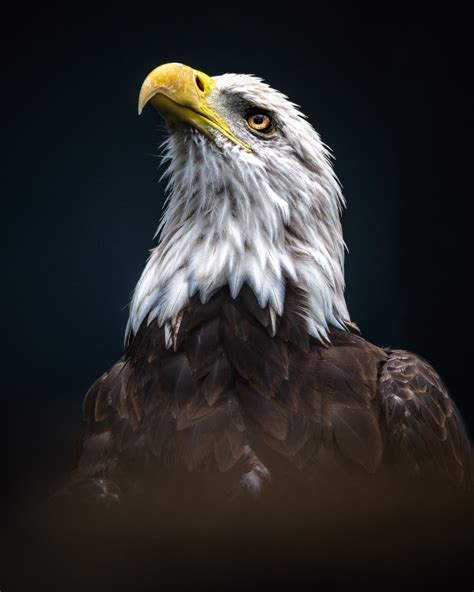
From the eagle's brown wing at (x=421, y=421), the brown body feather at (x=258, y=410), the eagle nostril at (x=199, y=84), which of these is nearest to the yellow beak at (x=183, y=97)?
the eagle nostril at (x=199, y=84)

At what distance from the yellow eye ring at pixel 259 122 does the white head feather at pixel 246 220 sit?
→ 1 centimetres

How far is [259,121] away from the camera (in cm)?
154

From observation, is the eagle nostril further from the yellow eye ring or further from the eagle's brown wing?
the eagle's brown wing

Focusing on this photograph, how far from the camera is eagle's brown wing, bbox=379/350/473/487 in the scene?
1.39 meters

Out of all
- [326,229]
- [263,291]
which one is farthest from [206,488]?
[326,229]

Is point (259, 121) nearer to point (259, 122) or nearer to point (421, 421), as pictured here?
point (259, 122)

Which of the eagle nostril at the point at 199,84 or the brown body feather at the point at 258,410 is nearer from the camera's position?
the brown body feather at the point at 258,410

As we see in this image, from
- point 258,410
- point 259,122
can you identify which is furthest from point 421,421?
point 259,122

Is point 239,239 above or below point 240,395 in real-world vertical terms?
above

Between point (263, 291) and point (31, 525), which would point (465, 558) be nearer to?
point (31, 525)

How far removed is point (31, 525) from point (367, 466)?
76 cm

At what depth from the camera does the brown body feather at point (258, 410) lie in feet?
4.31

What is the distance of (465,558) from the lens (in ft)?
2.44

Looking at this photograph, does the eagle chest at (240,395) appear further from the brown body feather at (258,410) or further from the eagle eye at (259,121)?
the eagle eye at (259,121)
